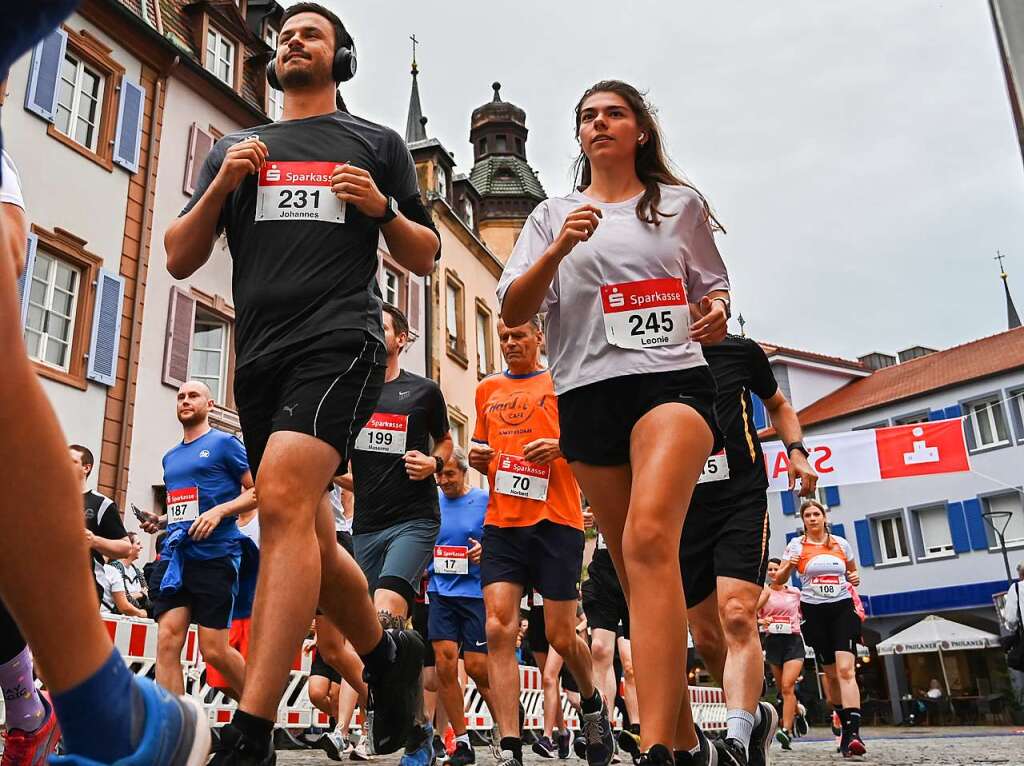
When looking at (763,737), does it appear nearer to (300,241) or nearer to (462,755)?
(462,755)

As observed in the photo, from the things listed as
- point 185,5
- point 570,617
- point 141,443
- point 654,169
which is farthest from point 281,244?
→ point 185,5

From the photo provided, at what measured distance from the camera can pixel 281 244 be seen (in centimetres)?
348

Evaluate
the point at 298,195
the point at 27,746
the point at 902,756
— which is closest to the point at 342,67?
the point at 298,195

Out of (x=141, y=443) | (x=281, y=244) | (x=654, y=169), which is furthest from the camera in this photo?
(x=141, y=443)

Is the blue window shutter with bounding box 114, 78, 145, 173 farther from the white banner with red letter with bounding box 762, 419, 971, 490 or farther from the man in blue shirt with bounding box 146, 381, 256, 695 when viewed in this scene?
the white banner with red letter with bounding box 762, 419, 971, 490

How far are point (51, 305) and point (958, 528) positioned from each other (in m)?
32.0

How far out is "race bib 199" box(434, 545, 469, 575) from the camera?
8.01m

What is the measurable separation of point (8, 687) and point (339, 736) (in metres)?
4.13

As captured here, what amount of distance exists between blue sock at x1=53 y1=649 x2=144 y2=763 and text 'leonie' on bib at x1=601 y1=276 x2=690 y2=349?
92.5 inches

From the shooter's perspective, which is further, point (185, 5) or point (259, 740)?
point (185, 5)

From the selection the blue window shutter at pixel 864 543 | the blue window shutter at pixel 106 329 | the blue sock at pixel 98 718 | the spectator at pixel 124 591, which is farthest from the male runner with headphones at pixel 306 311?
the blue window shutter at pixel 864 543

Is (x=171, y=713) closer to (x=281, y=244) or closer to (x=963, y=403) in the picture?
(x=281, y=244)

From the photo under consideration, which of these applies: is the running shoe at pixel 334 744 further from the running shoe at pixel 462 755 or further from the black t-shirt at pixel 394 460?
the black t-shirt at pixel 394 460

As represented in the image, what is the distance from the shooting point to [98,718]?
1503 millimetres
